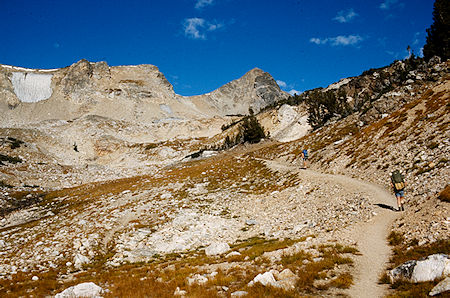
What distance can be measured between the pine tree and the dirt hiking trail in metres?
Result: 61.1

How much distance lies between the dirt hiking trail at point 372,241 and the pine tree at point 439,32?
61.1m

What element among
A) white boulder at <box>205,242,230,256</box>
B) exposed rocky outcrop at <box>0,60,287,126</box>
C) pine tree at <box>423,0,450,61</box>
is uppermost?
exposed rocky outcrop at <box>0,60,287,126</box>

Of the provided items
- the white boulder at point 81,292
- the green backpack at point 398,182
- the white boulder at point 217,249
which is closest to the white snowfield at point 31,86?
the white boulder at point 217,249

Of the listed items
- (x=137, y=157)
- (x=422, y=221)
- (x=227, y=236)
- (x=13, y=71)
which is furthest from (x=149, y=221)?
(x=13, y=71)

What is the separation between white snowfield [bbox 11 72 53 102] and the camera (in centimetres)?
16401

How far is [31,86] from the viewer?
17025 centimetres

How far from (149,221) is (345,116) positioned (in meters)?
54.6

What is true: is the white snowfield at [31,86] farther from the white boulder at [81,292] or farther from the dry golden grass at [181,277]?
the white boulder at [81,292]

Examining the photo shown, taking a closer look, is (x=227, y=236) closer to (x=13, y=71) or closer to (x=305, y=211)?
(x=305, y=211)

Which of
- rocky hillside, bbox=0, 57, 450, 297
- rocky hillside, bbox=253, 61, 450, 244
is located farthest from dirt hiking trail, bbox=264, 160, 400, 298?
rocky hillside, bbox=253, 61, 450, 244

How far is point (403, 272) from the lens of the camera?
842 centimetres

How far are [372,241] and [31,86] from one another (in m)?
214

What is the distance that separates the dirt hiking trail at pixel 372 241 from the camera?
8722 mm

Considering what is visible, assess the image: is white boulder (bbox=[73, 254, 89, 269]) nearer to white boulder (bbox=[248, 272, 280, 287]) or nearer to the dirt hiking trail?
white boulder (bbox=[248, 272, 280, 287])
